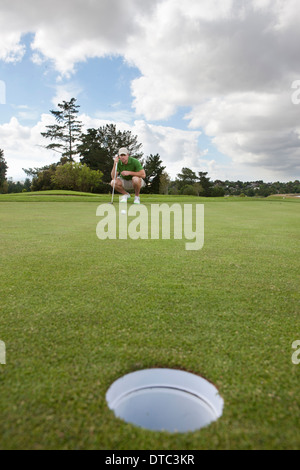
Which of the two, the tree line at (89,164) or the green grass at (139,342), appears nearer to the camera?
the green grass at (139,342)

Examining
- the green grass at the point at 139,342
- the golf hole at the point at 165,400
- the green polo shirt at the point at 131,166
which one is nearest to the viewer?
the green grass at the point at 139,342

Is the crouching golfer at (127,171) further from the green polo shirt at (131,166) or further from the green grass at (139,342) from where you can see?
the green grass at (139,342)

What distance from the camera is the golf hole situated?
3.72ft

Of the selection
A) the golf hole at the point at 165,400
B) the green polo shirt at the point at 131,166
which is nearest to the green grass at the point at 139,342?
the golf hole at the point at 165,400

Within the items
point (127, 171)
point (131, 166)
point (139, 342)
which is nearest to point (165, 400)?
point (139, 342)

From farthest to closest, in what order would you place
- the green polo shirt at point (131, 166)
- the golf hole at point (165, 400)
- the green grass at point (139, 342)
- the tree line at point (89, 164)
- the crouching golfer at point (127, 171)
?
the tree line at point (89, 164)
the green polo shirt at point (131, 166)
the crouching golfer at point (127, 171)
the golf hole at point (165, 400)
the green grass at point (139, 342)

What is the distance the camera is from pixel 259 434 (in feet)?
2.80

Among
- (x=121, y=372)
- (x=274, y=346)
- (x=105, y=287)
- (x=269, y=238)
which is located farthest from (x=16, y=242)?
(x=269, y=238)

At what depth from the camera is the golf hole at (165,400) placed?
1.13m

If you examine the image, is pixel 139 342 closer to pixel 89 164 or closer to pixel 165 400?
pixel 165 400

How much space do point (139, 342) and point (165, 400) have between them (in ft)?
0.96

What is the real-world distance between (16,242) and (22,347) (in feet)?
8.84

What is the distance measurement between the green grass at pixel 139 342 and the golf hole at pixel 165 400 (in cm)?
6
